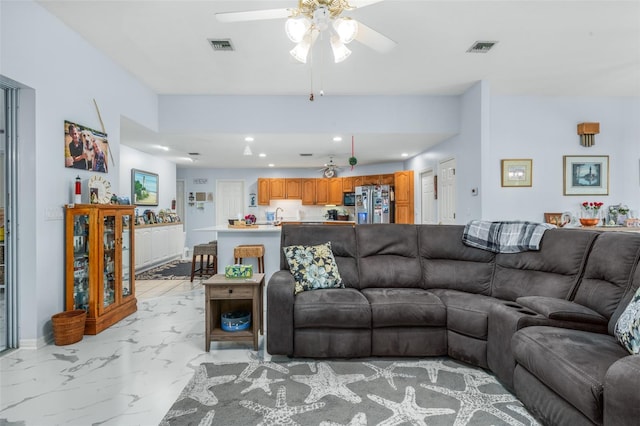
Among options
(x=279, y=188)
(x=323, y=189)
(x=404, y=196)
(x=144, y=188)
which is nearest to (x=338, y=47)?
(x=404, y=196)

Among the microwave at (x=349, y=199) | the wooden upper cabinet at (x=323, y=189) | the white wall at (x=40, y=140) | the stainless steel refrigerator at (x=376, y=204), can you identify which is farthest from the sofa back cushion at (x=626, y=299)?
the wooden upper cabinet at (x=323, y=189)

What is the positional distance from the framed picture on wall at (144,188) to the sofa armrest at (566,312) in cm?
671

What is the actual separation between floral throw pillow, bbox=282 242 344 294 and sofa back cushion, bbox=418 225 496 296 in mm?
863

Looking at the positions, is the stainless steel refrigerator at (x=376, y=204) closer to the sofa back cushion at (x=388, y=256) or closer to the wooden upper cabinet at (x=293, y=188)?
the wooden upper cabinet at (x=293, y=188)

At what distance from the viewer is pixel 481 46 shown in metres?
3.47

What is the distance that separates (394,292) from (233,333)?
54.6 inches

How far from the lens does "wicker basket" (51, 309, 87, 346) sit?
2814 millimetres

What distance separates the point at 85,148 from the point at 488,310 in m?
3.96

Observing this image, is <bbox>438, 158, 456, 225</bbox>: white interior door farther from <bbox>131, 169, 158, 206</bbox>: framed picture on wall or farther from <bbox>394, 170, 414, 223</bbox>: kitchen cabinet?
<bbox>131, 169, 158, 206</bbox>: framed picture on wall

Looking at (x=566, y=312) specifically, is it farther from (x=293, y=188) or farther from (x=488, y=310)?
(x=293, y=188)

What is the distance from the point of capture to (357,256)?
10.4ft

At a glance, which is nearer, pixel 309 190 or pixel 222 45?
pixel 222 45

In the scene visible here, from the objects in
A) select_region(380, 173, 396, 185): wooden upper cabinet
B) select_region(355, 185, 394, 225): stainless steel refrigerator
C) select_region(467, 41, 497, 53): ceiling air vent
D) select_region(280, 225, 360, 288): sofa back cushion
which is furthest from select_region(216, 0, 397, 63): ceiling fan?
select_region(380, 173, 396, 185): wooden upper cabinet

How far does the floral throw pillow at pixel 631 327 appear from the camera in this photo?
158 centimetres
